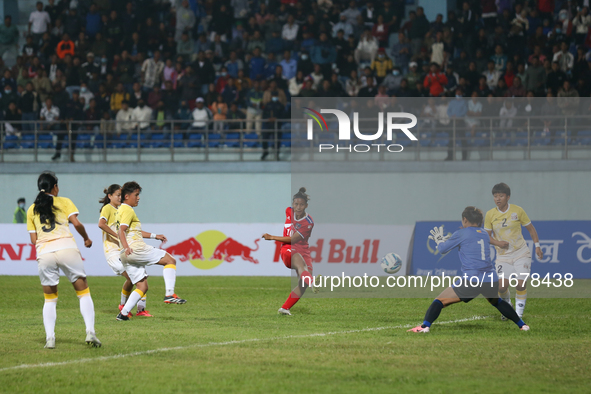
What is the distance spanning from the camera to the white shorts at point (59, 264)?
8.39 meters

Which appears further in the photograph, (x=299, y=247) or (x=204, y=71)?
(x=204, y=71)

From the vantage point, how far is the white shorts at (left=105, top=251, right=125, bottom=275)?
12362mm

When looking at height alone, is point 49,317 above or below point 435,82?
below

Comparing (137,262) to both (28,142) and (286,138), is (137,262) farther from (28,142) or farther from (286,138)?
(28,142)

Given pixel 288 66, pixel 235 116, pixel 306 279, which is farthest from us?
pixel 288 66

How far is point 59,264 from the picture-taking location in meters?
8.43

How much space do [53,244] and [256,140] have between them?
1482 centimetres

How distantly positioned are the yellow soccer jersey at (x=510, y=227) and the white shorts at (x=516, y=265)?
0.31 ft

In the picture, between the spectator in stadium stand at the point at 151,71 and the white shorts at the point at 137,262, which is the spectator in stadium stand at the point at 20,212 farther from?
the white shorts at the point at 137,262

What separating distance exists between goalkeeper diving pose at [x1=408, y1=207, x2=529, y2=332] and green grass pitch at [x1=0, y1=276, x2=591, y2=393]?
0.34 meters

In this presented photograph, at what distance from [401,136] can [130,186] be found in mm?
11928

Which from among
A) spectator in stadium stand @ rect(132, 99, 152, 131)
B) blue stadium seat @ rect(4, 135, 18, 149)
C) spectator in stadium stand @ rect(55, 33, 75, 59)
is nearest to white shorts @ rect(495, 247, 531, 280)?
spectator in stadium stand @ rect(132, 99, 152, 131)

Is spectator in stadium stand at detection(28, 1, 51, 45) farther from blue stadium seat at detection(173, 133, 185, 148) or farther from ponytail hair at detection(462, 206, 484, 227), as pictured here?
ponytail hair at detection(462, 206, 484, 227)

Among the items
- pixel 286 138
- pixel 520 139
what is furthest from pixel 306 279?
pixel 286 138
